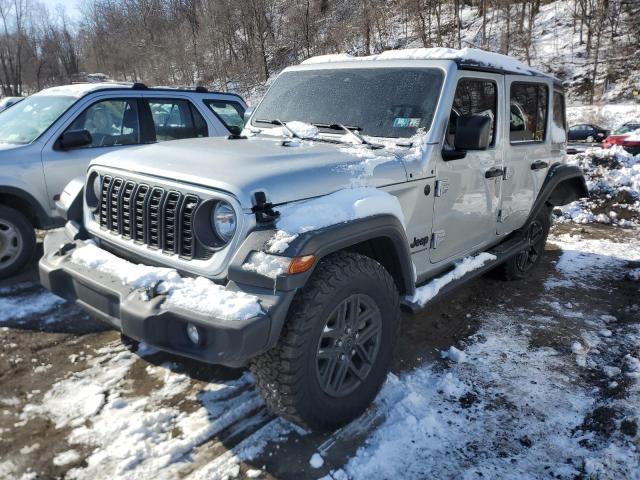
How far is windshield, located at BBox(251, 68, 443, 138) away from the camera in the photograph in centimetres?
348

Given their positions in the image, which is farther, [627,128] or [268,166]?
[627,128]

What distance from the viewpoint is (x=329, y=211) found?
2.57 m

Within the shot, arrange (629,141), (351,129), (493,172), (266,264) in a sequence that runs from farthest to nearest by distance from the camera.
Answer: (629,141) < (493,172) < (351,129) < (266,264)

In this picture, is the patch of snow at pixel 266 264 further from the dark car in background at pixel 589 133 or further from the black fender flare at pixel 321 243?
the dark car in background at pixel 589 133

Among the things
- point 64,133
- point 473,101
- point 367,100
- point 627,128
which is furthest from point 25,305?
point 627,128

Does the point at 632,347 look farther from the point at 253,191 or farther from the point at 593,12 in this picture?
the point at 593,12

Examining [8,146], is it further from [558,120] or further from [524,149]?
[558,120]

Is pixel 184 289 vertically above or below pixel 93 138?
below

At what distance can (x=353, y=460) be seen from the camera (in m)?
2.63

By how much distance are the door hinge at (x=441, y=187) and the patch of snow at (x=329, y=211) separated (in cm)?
62

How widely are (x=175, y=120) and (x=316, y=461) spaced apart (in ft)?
15.9

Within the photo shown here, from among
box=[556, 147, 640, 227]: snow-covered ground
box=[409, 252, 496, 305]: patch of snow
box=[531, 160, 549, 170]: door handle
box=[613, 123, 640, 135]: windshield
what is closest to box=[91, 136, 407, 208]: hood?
box=[409, 252, 496, 305]: patch of snow

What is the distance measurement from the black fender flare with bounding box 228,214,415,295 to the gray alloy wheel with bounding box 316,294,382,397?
13.0 inches

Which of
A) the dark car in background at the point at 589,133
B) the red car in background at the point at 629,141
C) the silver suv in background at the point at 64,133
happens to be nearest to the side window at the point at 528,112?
the silver suv in background at the point at 64,133
